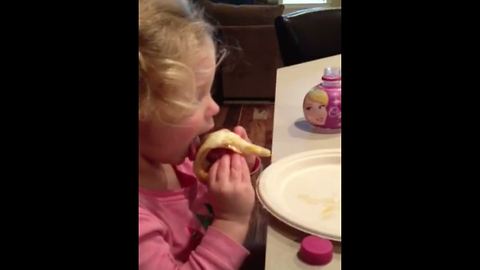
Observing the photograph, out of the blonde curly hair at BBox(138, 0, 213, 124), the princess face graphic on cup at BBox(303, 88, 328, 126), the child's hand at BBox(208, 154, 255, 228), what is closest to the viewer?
the blonde curly hair at BBox(138, 0, 213, 124)

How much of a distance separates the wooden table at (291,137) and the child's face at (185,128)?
0.17 meters

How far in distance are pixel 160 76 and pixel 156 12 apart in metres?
0.09

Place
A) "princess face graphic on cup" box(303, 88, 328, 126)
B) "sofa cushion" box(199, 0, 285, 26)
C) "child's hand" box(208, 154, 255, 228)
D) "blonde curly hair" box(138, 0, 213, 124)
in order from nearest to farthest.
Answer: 1. "blonde curly hair" box(138, 0, 213, 124)
2. "child's hand" box(208, 154, 255, 228)
3. "princess face graphic on cup" box(303, 88, 328, 126)
4. "sofa cushion" box(199, 0, 285, 26)

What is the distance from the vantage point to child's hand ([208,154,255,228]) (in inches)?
28.8

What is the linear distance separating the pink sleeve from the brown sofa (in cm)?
314

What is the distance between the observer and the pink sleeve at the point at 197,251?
67 cm

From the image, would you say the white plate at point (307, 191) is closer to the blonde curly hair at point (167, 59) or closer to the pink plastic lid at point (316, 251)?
the pink plastic lid at point (316, 251)

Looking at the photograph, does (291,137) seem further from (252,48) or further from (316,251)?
(252,48)

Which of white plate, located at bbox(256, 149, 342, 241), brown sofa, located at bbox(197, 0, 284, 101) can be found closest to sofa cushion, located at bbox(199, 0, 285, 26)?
brown sofa, located at bbox(197, 0, 284, 101)

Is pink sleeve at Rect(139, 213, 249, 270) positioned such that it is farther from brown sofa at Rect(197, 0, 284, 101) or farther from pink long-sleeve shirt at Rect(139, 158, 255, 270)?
brown sofa at Rect(197, 0, 284, 101)

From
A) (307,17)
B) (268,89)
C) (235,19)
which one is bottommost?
(268,89)
